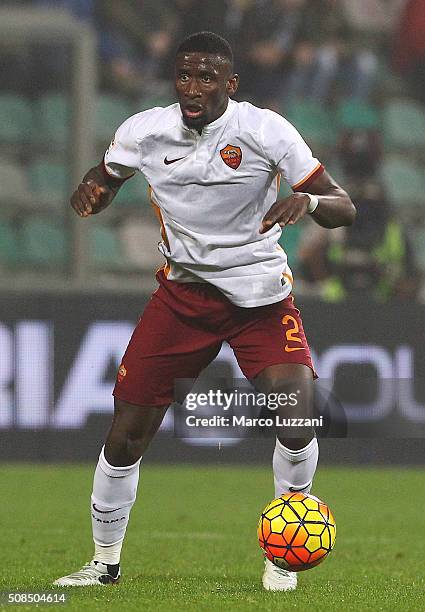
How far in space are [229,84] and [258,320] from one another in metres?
0.95

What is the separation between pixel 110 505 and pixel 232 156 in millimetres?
1496

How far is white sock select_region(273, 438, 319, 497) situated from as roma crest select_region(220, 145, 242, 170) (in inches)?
44.1

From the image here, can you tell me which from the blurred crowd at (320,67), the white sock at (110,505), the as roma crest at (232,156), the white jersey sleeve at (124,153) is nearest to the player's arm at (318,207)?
the as roma crest at (232,156)

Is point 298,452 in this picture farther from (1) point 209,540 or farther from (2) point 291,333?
(1) point 209,540

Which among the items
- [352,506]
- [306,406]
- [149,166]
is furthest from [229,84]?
[352,506]

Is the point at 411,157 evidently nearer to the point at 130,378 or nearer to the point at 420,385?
the point at 420,385

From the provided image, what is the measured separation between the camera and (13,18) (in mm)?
11977

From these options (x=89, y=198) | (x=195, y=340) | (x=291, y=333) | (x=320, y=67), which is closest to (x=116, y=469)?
(x=195, y=340)

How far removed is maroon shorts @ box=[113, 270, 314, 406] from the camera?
5.68 metres

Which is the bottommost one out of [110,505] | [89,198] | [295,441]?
[110,505]

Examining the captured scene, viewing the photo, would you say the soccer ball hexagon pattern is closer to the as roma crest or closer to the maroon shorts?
the maroon shorts

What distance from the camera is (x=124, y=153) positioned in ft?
18.8

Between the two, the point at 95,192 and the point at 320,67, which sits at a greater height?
the point at 95,192

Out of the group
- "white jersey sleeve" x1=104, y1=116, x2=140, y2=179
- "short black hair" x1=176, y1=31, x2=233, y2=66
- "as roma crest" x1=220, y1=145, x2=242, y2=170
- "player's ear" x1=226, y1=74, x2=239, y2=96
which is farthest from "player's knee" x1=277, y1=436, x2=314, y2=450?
"short black hair" x1=176, y1=31, x2=233, y2=66
